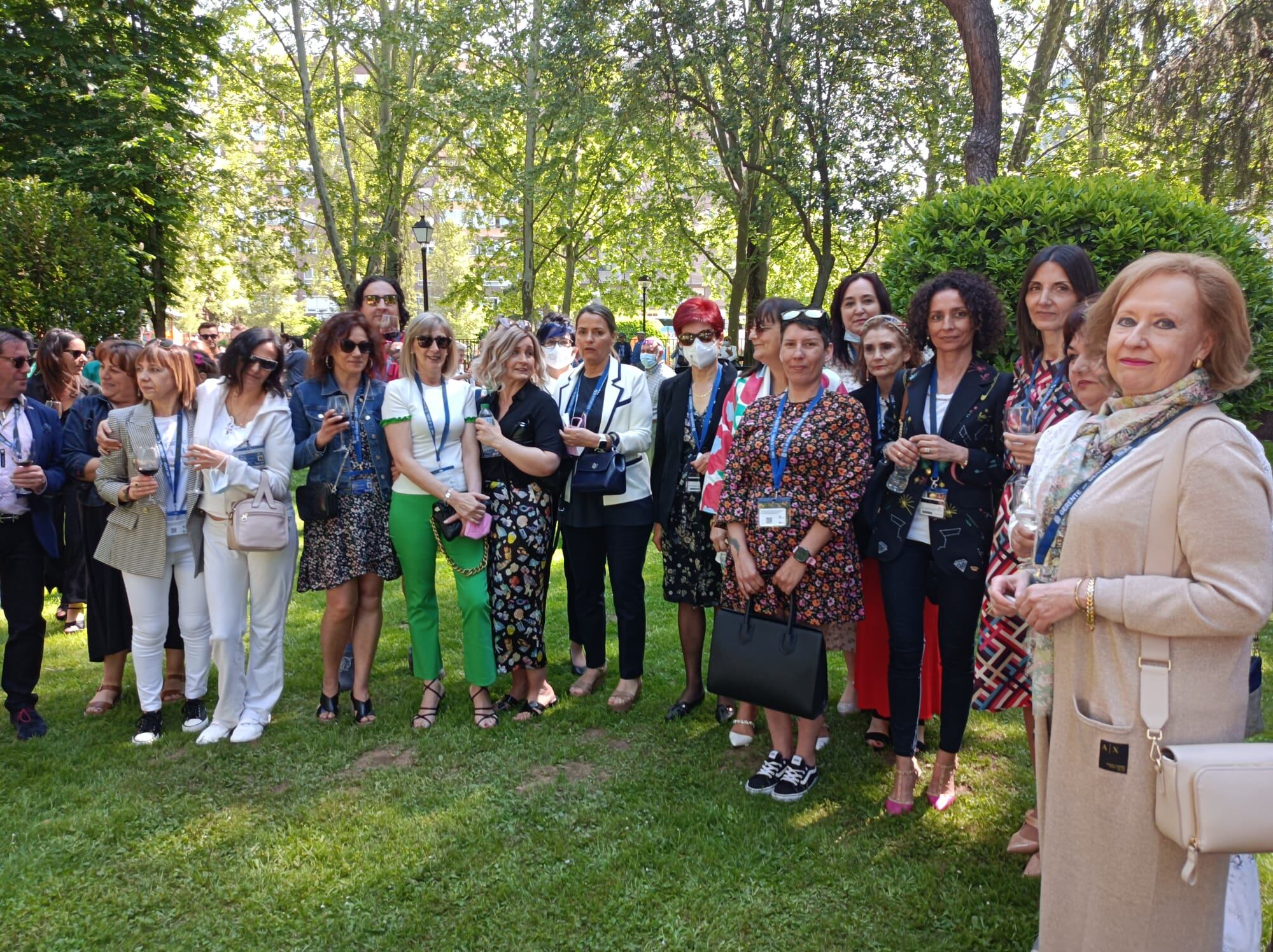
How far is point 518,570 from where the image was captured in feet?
15.1

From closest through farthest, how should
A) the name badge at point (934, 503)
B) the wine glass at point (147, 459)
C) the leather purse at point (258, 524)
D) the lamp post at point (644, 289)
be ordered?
the name badge at point (934, 503)
the leather purse at point (258, 524)
the wine glass at point (147, 459)
the lamp post at point (644, 289)

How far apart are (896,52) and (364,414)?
13387 mm

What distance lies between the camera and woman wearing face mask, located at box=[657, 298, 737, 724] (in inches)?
179

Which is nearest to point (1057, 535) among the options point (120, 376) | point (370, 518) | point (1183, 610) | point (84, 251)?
point (1183, 610)

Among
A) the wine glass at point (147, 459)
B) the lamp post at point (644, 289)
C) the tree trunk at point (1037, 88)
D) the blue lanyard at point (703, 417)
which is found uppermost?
the tree trunk at point (1037, 88)

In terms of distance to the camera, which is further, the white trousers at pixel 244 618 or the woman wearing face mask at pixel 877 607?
the white trousers at pixel 244 618

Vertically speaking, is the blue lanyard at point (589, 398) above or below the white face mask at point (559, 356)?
below

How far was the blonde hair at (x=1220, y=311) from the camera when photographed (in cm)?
200

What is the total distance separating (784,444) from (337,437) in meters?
2.48

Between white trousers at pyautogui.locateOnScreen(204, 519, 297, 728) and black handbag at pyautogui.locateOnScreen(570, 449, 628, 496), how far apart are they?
1.61 metres

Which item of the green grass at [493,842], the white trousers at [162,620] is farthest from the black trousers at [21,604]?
the white trousers at [162,620]

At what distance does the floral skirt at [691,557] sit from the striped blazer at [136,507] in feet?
8.58

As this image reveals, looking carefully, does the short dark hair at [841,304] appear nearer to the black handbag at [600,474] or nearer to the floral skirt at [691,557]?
the floral skirt at [691,557]

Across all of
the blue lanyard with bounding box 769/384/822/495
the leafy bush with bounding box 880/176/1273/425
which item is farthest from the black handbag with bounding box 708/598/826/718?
the leafy bush with bounding box 880/176/1273/425
